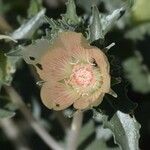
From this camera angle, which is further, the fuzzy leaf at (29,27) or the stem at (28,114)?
the stem at (28,114)

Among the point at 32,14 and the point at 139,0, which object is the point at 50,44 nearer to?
the point at 32,14

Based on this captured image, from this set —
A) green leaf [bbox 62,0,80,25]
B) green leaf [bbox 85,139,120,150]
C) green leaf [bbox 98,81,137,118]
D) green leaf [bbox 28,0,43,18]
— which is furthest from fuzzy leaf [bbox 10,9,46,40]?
green leaf [bbox 85,139,120,150]

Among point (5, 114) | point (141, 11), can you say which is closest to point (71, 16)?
point (5, 114)

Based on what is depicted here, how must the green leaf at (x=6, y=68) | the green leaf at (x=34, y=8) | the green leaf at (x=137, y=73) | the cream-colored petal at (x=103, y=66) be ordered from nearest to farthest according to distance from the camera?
the cream-colored petal at (x=103, y=66)
the green leaf at (x=6, y=68)
the green leaf at (x=34, y=8)
the green leaf at (x=137, y=73)

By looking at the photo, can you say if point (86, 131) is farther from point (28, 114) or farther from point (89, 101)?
point (89, 101)

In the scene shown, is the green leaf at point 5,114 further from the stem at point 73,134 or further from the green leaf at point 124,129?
the green leaf at point 124,129

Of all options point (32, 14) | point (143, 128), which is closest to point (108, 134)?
point (143, 128)

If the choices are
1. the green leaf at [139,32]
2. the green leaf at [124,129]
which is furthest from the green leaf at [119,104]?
the green leaf at [139,32]
